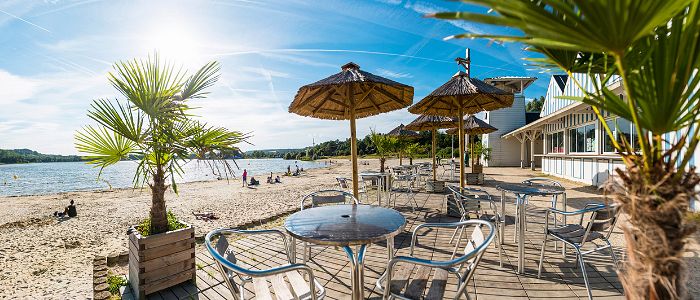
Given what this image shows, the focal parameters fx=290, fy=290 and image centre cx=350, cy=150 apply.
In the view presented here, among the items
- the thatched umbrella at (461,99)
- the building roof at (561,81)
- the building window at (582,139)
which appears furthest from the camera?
the building roof at (561,81)

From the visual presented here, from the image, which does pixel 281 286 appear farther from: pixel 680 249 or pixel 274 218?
pixel 274 218

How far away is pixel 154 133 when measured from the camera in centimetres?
307

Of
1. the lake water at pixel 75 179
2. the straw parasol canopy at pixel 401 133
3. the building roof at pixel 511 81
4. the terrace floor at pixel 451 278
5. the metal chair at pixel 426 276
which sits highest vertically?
the building roof at pixel 511 81

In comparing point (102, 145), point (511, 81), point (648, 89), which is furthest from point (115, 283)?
point (511, 81)

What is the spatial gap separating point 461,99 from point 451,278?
3.52 m

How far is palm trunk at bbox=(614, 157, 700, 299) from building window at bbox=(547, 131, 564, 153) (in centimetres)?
1559

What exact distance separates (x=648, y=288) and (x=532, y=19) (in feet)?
3.42

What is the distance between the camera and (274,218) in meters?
6.27

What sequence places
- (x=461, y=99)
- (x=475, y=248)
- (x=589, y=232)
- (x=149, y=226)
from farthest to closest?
(x=461, y=99) < (x=149, y=226) < (x=589, y=232) < (x=475, y=248)

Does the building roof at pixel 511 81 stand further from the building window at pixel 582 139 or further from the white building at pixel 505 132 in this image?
the building window at pixel 582 139

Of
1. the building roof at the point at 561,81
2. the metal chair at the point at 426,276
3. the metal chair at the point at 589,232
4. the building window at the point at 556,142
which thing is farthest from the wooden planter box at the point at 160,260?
the building roof at the point at 561,81

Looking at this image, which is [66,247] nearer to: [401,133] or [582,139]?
[401,133]

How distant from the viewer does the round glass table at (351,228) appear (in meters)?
1.91

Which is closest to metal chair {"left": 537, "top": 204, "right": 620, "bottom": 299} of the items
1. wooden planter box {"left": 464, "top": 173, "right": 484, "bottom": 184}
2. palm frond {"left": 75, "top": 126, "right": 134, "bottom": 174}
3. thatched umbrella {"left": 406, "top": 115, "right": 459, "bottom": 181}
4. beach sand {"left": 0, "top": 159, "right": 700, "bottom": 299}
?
beach sand {"left": 0, "top": 159, "right": 700, "bottom": 299}
